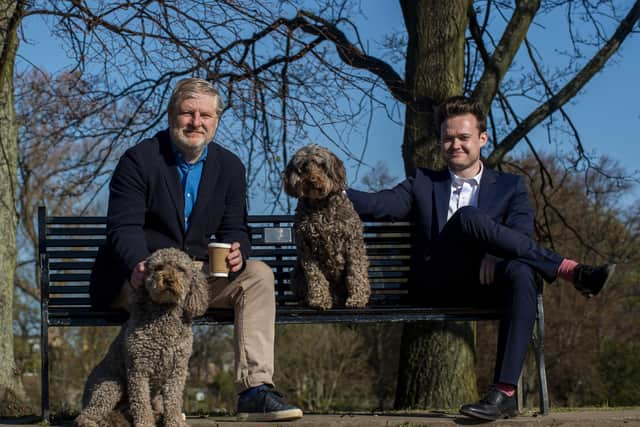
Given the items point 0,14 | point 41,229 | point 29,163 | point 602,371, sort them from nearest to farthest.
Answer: point 41,229, point 0,14, point 29,163, point 602,371

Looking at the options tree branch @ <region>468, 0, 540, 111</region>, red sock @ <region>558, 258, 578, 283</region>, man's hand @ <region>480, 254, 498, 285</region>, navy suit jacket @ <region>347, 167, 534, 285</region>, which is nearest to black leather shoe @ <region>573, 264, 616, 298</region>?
red sock @ <region>558, 258, 578, 283</region>

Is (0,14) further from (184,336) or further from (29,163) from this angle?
(29,163)

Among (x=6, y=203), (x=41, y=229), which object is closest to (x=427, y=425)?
(x=41, y=229)

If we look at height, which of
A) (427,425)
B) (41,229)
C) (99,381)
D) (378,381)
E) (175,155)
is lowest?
(378,381)

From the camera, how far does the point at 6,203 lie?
7816 mm

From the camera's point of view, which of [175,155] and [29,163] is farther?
[29,163]

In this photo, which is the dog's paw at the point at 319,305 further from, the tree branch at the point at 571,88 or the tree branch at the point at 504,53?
the tree branch at the point at 571,88

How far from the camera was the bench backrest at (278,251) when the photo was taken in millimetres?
5547

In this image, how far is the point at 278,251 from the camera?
6129mm

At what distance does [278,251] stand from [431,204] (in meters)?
1.24

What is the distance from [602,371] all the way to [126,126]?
2038cm

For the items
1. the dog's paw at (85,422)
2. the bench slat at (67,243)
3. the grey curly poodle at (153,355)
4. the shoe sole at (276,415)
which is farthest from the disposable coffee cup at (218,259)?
the bench slat at (67,243)

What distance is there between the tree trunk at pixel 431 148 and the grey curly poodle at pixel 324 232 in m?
2.18

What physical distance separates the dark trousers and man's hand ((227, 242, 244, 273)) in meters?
1.35
